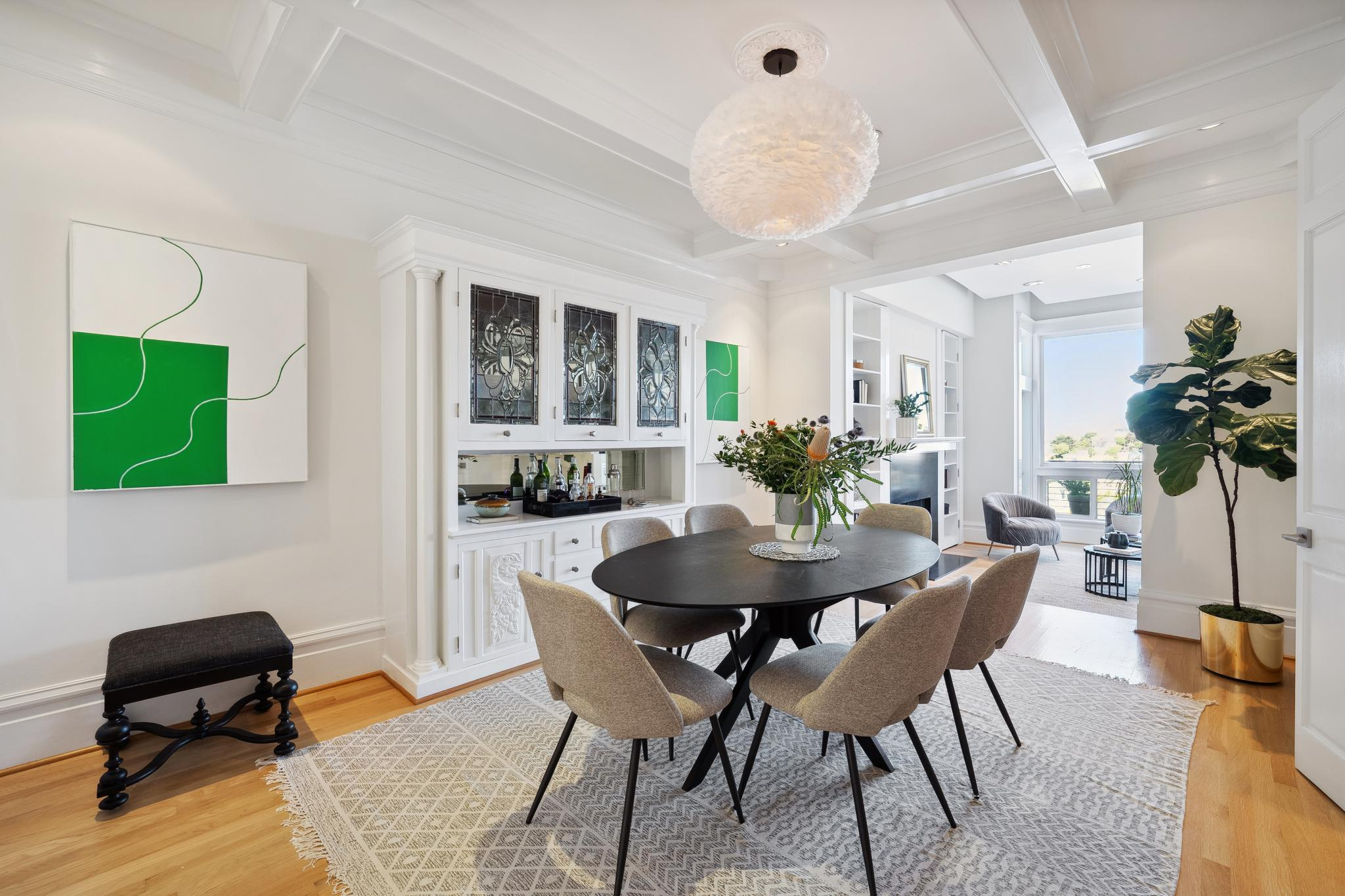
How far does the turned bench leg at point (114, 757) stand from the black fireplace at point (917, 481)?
5.27 m

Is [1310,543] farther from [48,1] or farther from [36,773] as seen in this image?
[48,1]

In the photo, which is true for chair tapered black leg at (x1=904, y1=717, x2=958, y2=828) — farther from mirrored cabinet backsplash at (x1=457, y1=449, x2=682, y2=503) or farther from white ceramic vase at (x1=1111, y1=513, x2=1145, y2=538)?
white ceramic vase at (x1=1111, y1=513, x2=1145, y2=538)

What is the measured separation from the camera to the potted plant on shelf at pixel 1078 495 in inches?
272

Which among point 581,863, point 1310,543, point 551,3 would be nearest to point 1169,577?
point 1310,543

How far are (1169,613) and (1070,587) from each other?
1.30 metres

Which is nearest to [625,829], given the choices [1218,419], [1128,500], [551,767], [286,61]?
[551,767]

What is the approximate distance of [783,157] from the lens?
1.96 meters

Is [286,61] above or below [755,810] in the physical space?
above

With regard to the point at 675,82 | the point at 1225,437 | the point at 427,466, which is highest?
the point at 675,82

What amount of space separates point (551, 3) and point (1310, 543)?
333cm

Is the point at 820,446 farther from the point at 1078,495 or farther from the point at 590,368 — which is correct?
the point at 1078,495

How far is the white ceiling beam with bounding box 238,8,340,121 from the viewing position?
7.07 feet

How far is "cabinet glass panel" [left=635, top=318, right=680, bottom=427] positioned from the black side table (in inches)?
141

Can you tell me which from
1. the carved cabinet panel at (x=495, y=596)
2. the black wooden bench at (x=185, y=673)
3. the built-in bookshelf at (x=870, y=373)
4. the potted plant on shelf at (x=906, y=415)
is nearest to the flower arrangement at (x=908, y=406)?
the potted plant on shelf at (x=906, y=415)
